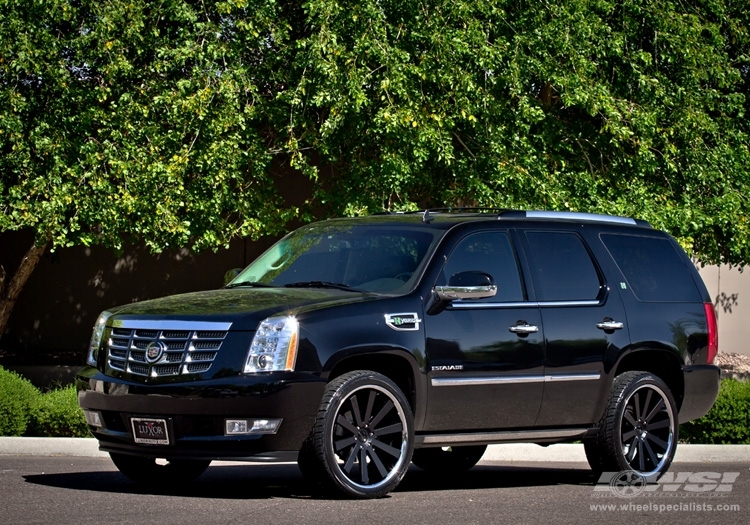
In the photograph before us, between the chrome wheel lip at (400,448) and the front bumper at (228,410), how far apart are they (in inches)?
8.3

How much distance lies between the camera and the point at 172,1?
18312 millimetres

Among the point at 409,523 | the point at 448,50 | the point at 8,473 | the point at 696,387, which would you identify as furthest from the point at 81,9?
the point at 409,523

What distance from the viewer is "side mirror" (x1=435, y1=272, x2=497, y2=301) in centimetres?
881

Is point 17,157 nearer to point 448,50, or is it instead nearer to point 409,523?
point 448,50

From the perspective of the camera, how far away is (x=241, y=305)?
8438 mm

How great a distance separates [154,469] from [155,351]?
143 cm

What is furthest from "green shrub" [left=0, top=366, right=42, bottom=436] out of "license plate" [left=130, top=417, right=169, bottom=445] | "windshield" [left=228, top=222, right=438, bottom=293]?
"license plate" [left=130, top=417, right=169, bottom=445]

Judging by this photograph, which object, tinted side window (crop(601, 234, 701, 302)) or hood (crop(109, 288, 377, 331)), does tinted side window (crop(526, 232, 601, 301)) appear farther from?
hood (crop(109, 288, 377, 331))

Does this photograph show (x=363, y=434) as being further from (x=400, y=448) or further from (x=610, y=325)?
(x=610, y=325)

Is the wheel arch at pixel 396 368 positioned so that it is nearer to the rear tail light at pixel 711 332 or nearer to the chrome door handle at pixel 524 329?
the chrome door handle at pixel 524 329

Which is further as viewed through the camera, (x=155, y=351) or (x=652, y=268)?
(x=652, y=268)

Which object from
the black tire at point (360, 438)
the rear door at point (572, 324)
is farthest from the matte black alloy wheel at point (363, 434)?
the rear door at point (572, 324)

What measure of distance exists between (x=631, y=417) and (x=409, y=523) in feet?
10.5

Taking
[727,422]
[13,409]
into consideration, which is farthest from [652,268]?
[13,409]
